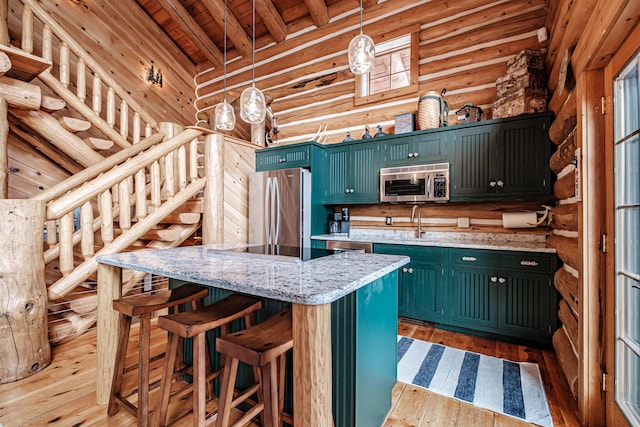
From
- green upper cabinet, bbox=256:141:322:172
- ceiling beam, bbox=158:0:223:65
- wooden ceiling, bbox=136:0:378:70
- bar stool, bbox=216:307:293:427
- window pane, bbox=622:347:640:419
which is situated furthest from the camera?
ceiling beam, bbox=158:0:223:65

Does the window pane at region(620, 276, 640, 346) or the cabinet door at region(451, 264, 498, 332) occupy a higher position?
the window pane at region(620, 276, 640, 346)

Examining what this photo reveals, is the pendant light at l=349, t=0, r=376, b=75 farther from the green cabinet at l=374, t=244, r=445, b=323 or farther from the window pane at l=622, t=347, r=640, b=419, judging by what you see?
the window pane at l=622, t=347, r=640, b=419

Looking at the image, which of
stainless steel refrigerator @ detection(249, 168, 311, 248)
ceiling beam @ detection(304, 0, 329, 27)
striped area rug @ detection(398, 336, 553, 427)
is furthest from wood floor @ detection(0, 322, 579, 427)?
ceiling beam @ detection(304, 0, 329, 27)

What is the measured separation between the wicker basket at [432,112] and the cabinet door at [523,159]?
65cm

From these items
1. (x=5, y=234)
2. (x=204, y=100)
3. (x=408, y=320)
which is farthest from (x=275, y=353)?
(x=204, y=100)

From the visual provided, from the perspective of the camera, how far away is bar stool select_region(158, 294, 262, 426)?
1290 mm

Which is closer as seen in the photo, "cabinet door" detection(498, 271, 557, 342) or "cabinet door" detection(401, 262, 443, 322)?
"cabinet door" detection(498, 271, 557, 342)

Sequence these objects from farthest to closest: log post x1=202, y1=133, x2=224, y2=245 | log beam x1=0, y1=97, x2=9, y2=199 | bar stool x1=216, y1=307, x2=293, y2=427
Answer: log post x1=202, y1=133, x2=224, y2=245
log beam x1=0, y1=97, x2=9, y2=199
bar stool x1=216, y1=307, x2=293, y2=427

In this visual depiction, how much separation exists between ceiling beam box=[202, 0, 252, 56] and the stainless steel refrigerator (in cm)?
281

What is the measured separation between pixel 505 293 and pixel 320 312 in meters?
2.38

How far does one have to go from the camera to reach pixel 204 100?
617 cm

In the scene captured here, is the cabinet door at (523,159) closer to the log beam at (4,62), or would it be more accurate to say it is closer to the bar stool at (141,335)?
the bar stool at (141,335)

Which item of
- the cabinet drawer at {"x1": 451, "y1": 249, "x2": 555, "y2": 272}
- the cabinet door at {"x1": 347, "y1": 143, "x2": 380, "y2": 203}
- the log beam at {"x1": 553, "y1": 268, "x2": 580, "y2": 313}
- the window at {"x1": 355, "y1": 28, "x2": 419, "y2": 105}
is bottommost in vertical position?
the log beam at {"x1": 553, "y1": 268, "x2": 580, "y2": 313}

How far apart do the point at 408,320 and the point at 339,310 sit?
7.21 ft
